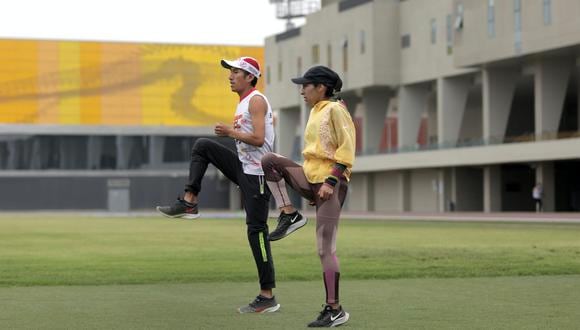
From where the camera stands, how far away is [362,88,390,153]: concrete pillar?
89.4 metres

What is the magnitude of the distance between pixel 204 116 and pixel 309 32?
112 feet

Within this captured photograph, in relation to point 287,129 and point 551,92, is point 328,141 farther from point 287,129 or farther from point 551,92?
point 287,129

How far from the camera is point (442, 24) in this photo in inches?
3081

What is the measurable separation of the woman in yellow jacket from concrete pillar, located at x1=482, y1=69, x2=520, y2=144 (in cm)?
6278

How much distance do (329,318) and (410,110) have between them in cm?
7579

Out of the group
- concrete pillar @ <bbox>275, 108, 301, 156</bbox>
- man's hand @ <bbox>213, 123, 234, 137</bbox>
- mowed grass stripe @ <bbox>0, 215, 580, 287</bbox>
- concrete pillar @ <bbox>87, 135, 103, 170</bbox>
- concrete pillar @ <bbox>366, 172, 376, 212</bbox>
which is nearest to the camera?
man's hand @ <bbox>213, 123, 234, 137</bbox>

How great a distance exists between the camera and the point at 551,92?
6681cm

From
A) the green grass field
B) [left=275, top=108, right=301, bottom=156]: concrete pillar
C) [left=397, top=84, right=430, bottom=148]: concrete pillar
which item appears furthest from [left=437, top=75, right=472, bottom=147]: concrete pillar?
the green grass field

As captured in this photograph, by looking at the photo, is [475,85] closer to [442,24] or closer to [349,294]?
[442,24]

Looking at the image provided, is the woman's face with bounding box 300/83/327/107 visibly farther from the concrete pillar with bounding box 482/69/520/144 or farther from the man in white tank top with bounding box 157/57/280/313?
the concrete pillar with bounding box 482/69/520/144

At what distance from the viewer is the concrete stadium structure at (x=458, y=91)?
6638 centimetres

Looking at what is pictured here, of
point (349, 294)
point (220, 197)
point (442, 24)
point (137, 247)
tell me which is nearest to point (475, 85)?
point (442, 24)

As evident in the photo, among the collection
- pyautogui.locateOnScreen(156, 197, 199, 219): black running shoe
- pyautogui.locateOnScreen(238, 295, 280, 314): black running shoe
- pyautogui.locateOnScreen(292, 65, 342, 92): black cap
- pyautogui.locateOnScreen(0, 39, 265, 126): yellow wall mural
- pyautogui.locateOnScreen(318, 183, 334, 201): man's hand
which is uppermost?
pyautogui.locateOnScreen(0, 39, 265, 126): yellow wall mural

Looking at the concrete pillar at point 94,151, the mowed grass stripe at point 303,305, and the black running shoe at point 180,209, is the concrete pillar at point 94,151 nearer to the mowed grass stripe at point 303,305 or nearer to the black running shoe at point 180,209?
the mowed grass stripe at point 303,305
